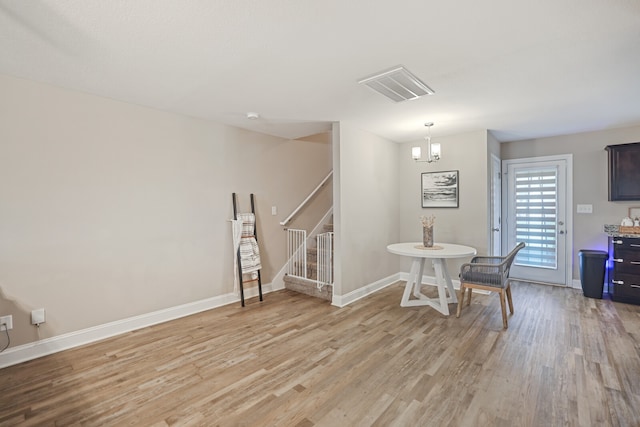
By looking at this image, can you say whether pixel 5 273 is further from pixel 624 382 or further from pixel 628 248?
pixel 628 248

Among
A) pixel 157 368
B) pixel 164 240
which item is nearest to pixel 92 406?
pixel 157 368

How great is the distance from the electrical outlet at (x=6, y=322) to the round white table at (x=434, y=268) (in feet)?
12.2

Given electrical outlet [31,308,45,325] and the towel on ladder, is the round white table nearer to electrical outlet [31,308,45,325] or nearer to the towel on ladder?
the towel on ladder

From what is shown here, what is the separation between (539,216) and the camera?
16.1 ft

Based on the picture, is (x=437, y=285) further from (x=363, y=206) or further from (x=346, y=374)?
(x=346, y=374)

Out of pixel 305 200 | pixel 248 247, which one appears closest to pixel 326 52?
pixel 248 247

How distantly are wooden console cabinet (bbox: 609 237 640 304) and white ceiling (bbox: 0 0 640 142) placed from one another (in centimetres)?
174

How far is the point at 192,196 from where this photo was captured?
12.1 feet

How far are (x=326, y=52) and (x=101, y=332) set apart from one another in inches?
131

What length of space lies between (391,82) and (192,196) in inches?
103

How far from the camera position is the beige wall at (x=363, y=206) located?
394 cm

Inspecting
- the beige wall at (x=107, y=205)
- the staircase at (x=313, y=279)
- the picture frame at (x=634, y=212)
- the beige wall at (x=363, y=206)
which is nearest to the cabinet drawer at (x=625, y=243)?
the picture frame at (x=634, y=212)

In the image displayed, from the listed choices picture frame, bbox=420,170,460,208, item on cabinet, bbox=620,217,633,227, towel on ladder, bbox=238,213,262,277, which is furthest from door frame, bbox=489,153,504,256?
towel on ladder, bbox=238,213,262,277

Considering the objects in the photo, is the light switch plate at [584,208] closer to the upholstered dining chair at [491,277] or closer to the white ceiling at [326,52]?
the white ceiling at [326,52]
